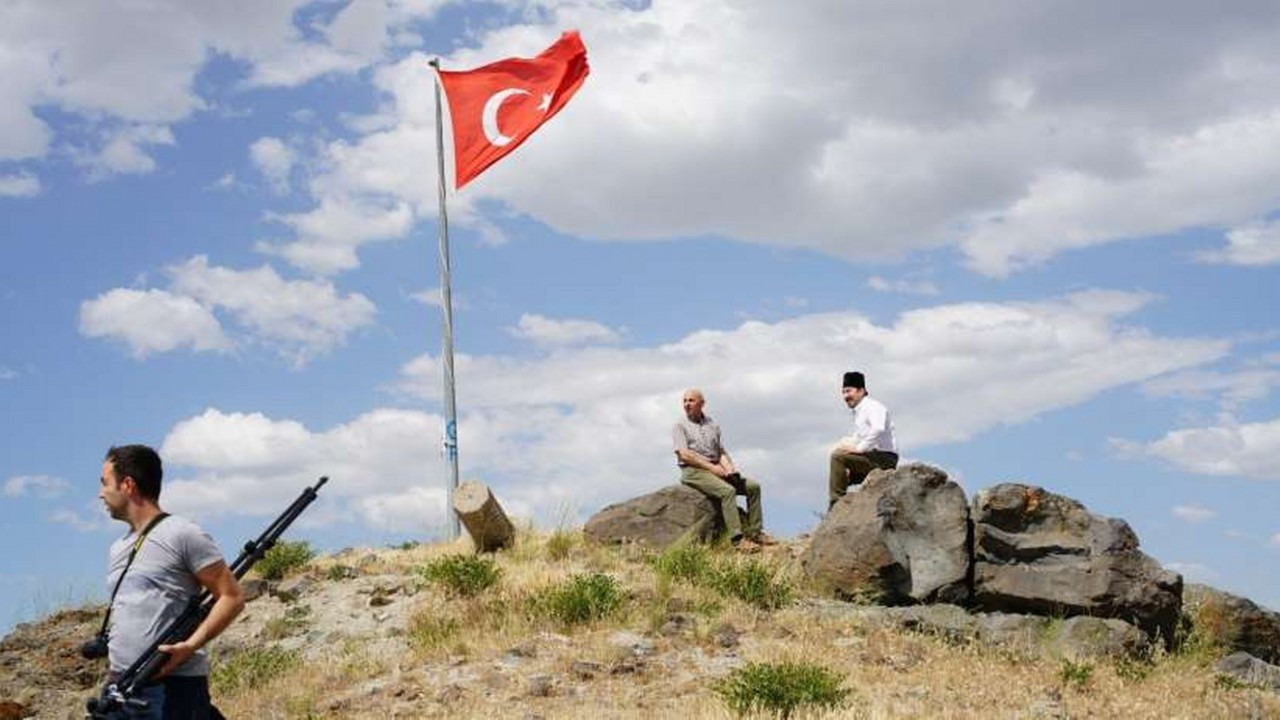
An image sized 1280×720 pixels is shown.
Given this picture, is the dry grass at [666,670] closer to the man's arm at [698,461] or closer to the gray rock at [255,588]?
the man's arm at [698,461]

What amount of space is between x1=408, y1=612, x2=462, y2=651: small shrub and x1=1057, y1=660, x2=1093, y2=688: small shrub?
6.61 meters

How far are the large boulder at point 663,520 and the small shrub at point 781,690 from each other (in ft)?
20.3

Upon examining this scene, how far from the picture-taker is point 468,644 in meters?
15.3

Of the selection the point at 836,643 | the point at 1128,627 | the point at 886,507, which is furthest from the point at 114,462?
the point at 1128,627

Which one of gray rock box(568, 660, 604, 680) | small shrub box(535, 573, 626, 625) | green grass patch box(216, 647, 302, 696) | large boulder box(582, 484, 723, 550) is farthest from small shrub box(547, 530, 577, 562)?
gray rock box(568, 660, 604, 680)

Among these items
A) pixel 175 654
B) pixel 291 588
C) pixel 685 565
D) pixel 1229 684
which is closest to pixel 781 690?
pixel 685 565

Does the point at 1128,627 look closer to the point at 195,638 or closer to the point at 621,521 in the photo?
the point at 621,521

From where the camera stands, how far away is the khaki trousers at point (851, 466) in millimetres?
18734

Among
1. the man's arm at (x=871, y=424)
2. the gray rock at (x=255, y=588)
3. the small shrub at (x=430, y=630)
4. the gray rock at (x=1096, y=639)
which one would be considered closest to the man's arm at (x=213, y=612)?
the small shrub at (x=430, y=630)

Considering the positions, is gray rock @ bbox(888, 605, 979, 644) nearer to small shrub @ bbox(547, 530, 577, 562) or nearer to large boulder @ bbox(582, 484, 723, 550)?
large boulder @ bbox(582, 484, 723, 550)

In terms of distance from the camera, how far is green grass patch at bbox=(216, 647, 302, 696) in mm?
15672

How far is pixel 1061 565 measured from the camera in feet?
57.6

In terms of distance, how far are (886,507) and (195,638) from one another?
1171 cm

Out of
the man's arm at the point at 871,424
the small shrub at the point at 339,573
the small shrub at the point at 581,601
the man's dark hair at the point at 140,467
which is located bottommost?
the small shrub at the point at 581,601
